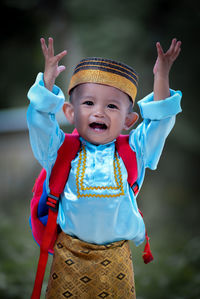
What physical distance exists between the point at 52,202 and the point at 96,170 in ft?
0.76

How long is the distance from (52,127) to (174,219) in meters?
3.72

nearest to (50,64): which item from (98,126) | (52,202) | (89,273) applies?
(98,126)

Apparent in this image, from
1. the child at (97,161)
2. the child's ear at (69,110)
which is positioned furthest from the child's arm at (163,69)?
the child's ear at (69,110)

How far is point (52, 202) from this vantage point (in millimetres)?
1486

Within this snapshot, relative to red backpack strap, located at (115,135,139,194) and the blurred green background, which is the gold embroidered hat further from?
the blurred green background

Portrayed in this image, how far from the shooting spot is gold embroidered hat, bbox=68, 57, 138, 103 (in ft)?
4.86

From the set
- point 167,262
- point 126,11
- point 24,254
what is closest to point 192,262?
point 167,262

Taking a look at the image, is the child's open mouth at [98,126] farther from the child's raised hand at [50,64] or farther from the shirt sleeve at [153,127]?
the child's raised hand at [50,64]

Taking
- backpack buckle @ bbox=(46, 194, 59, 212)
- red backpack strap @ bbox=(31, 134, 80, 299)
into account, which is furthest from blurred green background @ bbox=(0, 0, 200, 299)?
backpack buckle @ bbox=(46, 194, 59, 212)

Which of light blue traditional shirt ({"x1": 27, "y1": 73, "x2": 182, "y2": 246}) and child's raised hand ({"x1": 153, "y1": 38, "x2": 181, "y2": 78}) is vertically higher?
child's raised hand ({"x1": 153, "y1": 38, "x2": 181, "y2": 78})

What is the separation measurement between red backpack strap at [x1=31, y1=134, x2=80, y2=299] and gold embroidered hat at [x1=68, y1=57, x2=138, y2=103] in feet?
0.94

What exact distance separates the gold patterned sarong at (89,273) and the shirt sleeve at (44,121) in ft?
1.14

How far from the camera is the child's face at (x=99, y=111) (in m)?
1.48

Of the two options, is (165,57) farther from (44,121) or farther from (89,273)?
(89,273)
